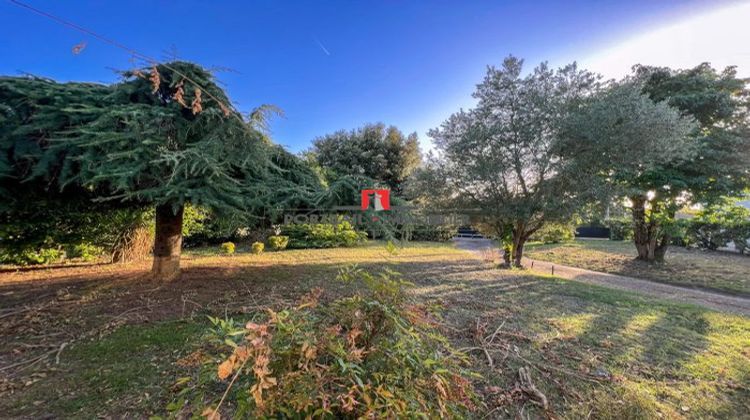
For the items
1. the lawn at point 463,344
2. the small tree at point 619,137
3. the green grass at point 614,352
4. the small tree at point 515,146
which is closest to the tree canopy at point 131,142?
the lawn at point 463,344

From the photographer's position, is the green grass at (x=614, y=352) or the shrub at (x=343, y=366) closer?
the shrub at (x=343, y=366)

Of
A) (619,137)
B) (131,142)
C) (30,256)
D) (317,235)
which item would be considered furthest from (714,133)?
(30,256)

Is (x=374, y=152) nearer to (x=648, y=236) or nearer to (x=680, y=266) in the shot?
(x=648, y=236)

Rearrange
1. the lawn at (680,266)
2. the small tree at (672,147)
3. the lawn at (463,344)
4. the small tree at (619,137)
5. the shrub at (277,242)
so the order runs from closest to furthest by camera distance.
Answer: the lawn at (463,344), the small tree at (619,137), the small tree at (672,147), the lawn at (680,266), the shrub at (277,242)

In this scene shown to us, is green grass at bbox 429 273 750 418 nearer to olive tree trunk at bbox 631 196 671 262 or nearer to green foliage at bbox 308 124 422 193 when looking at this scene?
olive tree trunk at bbox 631 196 671 262

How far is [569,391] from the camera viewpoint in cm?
215

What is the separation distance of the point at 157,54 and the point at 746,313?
1046cm

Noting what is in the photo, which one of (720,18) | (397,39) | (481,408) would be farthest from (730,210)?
(481,408)

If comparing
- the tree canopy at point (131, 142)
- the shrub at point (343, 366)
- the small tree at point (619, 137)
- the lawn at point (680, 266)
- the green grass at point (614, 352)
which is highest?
the small tree at point (619, 137)

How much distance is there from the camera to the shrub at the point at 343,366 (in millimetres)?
994

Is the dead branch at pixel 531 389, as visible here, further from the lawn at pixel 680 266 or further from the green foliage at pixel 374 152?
the green foliage at pixel 374 152

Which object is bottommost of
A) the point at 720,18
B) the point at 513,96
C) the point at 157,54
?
the point at 157,54

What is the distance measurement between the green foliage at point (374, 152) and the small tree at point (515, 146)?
8483 millimetres

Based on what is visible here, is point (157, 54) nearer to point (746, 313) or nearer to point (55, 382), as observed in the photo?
point (55, 382)
